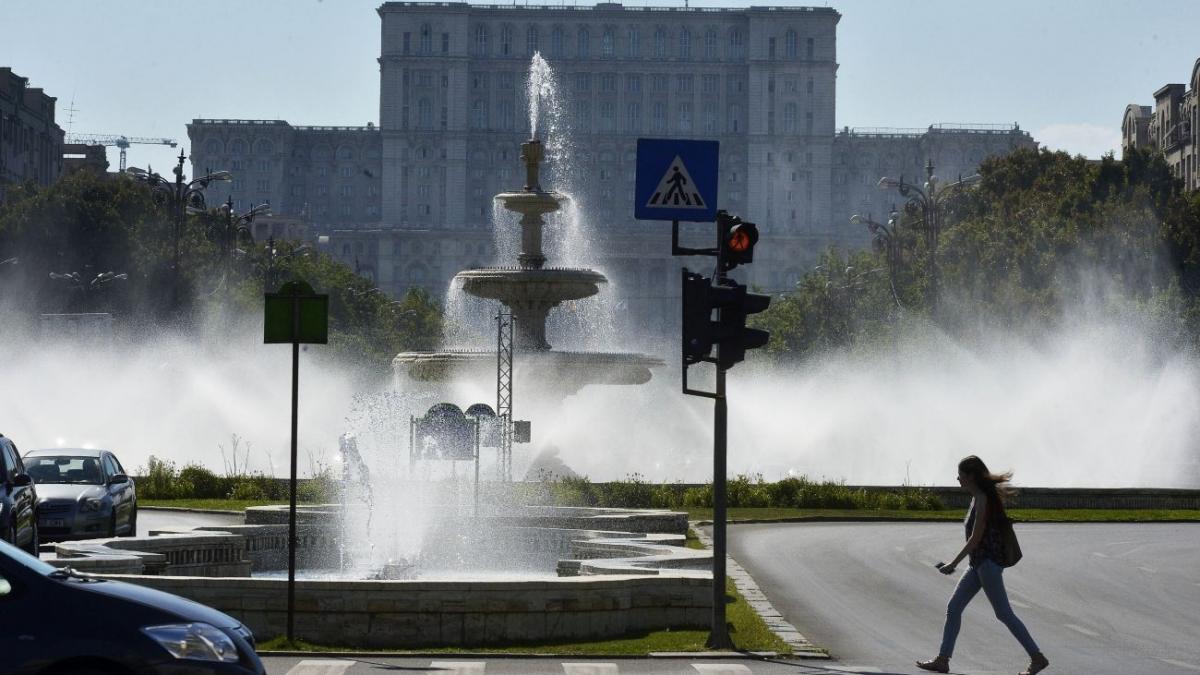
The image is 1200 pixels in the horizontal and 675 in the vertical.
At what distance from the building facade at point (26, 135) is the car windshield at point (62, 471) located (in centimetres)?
9585

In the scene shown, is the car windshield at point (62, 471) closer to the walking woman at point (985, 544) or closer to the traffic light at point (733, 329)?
the traffic light at point (733, 329)

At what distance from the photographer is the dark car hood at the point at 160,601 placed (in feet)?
33.9

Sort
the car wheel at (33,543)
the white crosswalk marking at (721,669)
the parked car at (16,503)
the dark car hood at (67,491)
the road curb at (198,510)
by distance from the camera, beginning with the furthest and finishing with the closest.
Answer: the road curb at (198,510) → the dark car hood at (67,491) → the car wheel at (33,543) → the parked car at (16,503) → the white crosswalk marking at (721,669)

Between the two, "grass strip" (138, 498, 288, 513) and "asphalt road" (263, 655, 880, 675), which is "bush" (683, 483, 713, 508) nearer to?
"grass strip" (138, 498, 288, 513)

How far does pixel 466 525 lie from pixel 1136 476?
32494 millimetres

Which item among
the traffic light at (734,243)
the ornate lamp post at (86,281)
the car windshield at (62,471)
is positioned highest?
the ornate lamp post at (86,281)

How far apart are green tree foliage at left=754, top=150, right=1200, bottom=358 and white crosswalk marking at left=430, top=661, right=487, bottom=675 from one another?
5534cm

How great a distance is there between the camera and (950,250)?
9156 centimetres

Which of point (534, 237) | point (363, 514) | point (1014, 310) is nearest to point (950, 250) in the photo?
point (1014, 310)

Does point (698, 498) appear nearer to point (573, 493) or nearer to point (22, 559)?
Answer: point (573, 493)

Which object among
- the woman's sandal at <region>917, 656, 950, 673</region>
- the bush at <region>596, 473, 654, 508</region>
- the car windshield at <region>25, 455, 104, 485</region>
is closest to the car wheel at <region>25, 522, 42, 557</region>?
the car windshield at <region>25, 455, 104, 485</region>

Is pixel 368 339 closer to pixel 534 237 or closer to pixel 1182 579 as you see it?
pixel 534 237

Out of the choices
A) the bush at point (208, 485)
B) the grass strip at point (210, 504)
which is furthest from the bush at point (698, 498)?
the bush at point (208, 485)

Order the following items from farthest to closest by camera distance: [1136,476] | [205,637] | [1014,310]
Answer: [1014,310], [1136,476], [205,637]
